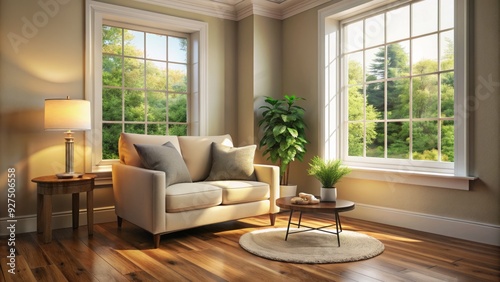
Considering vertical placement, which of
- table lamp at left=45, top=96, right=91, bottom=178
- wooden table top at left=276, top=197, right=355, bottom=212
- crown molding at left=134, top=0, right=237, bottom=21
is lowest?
wooden table top at left=276, top=197, right=355, bottom=212

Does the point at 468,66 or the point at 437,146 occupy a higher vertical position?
the point at 468,66

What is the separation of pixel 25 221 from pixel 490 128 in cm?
418

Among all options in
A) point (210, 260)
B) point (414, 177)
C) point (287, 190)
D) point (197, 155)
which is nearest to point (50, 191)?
point (197, 155)

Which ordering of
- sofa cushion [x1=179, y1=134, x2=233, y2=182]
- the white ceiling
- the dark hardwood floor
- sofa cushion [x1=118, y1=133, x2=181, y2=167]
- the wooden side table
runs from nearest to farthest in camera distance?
the dark hardwood floor, the wooden side table, sofa cushion [x1=118, y1=133, x2=181, y2=167], sofa cushion [x1=179, y1=134, x2=233, y2=182], the white ceiling

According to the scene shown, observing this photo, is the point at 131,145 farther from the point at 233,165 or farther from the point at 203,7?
the point at 203,7

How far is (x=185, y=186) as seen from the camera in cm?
342

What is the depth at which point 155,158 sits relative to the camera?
11.4 ft

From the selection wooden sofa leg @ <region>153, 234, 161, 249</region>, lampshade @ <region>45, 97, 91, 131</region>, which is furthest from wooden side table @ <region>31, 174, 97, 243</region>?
wooden sofa leg @ <region>153, 234, 161, 249</region>

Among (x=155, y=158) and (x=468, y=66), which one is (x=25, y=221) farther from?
(x=468, y=66)

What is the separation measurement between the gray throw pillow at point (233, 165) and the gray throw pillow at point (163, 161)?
1.41 feet

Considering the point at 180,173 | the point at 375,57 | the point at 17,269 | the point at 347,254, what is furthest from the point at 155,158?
the point at 375,57

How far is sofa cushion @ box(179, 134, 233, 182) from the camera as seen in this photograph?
13.1ft

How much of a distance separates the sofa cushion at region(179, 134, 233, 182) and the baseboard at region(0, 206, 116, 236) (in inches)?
39.0

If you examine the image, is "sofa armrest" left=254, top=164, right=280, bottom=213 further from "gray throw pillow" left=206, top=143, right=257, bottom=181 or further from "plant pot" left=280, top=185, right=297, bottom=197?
"plant pot" left=280, top=185, right=297, bottom=197
